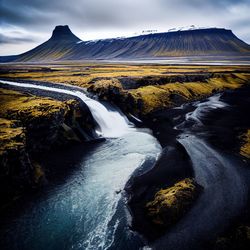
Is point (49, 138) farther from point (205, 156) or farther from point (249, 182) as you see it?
point (249, 182)

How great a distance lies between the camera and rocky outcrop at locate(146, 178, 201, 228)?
20656 mm

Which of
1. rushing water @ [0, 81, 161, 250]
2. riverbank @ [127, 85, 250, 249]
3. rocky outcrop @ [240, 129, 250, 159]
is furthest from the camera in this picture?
rocky outcrop @ [240, 129, 250, 159]

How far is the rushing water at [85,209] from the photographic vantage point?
19.5m

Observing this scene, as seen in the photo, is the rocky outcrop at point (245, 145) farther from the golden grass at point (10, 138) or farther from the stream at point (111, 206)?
the golden grass at point (10, 138)

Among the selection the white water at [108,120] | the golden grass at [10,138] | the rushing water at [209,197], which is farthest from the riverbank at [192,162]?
the golden grass at [10,138]

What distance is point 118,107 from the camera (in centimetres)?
5528

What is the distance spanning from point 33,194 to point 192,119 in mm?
37651

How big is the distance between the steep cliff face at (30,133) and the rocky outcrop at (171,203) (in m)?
13.3

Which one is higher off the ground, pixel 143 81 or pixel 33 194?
pixel 143 81

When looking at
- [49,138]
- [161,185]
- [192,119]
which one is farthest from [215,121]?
[49,138]

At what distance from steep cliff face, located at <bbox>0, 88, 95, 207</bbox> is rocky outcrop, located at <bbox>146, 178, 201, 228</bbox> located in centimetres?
1332

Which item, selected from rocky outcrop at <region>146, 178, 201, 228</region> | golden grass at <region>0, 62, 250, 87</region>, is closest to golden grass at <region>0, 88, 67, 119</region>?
rocky outcrop at <region>146, 178, 201, 228</region>

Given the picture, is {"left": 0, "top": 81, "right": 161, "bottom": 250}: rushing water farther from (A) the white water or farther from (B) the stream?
(A) the white water

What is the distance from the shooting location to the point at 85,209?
2311 centimetres
